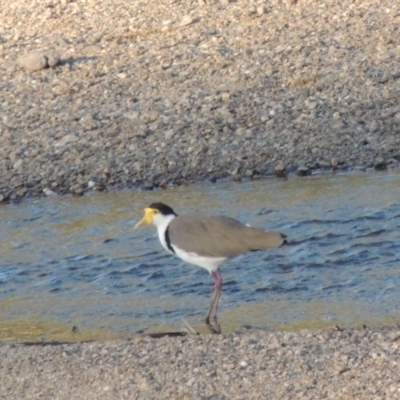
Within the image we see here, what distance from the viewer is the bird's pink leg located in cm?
864

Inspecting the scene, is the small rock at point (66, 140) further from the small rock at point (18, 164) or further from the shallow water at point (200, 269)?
the shallow water at point (200, 269)

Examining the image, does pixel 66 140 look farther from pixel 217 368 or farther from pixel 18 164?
pixel 217 368

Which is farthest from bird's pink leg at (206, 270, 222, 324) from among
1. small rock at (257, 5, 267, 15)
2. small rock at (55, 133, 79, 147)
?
small rock at (257, 5, 267, 15)

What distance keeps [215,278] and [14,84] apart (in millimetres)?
6825

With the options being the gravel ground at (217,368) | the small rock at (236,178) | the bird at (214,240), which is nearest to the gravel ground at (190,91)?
the small rock at (236,178)

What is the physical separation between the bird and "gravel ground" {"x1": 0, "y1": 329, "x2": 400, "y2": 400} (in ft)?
3.31

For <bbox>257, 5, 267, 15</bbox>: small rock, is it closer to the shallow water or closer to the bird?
the shallow water

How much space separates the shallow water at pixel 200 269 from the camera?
8625 mm

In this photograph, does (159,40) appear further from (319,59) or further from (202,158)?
(202,158)

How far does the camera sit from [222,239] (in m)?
8.58

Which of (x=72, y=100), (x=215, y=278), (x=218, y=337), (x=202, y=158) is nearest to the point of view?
(x=218, y=337)

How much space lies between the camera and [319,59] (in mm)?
14461

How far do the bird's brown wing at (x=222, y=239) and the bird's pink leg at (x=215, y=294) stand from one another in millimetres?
323

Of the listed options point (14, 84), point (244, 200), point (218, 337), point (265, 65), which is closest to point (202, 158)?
point (244, 200)
